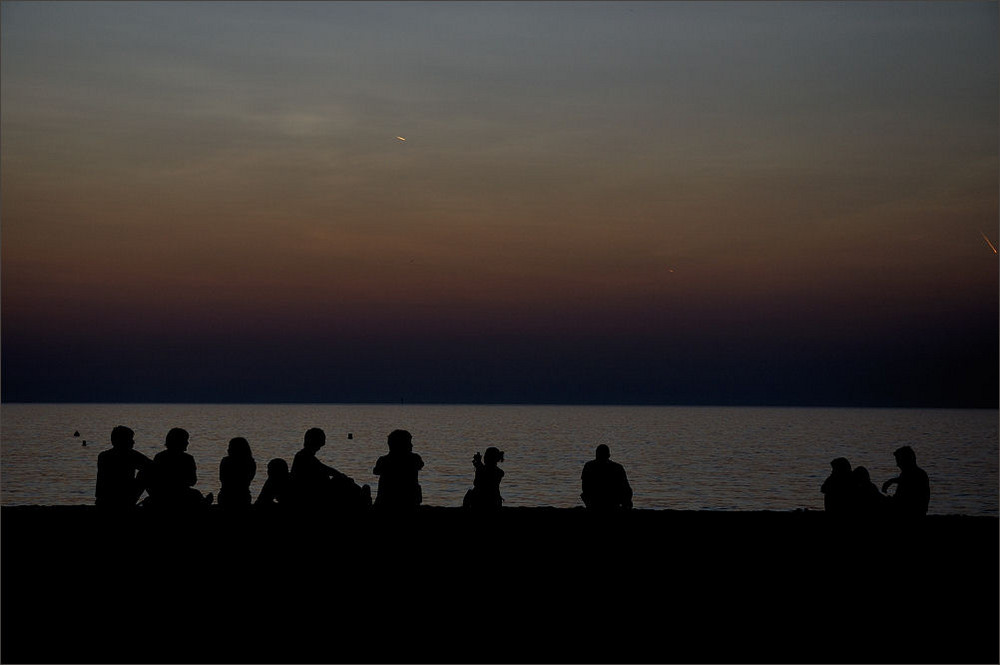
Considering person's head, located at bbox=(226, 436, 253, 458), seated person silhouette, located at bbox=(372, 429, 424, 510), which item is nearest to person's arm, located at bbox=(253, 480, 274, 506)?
person's head, located at bbox=(226, 436, 253, 458)

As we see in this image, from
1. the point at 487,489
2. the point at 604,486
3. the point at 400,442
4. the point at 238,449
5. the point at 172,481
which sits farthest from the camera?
the point at 487,489

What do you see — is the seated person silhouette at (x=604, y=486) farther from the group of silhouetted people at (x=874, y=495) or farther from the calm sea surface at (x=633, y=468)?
the calm sea surface at (x=633, y=468)

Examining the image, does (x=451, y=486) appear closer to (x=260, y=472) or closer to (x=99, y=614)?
(x=260, y=472)

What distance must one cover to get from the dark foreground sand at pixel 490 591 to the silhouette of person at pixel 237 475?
52 centimetres

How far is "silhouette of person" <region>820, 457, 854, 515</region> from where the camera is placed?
41.4 ft

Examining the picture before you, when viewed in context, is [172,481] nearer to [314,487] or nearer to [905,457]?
[314,487]

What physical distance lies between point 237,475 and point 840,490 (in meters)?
7.38

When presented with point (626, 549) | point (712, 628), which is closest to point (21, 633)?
point (712, 628)

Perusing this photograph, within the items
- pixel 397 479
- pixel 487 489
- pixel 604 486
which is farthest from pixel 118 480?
pixel 604 486

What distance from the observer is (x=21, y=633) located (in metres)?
7.70

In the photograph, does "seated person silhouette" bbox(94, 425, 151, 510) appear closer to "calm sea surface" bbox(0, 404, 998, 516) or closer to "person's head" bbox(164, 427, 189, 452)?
"person's head" bbox(164, 427, 189, 452)

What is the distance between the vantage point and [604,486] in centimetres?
1332

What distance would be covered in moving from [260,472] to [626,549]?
5240 cm

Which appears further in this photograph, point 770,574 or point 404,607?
point 770,574
